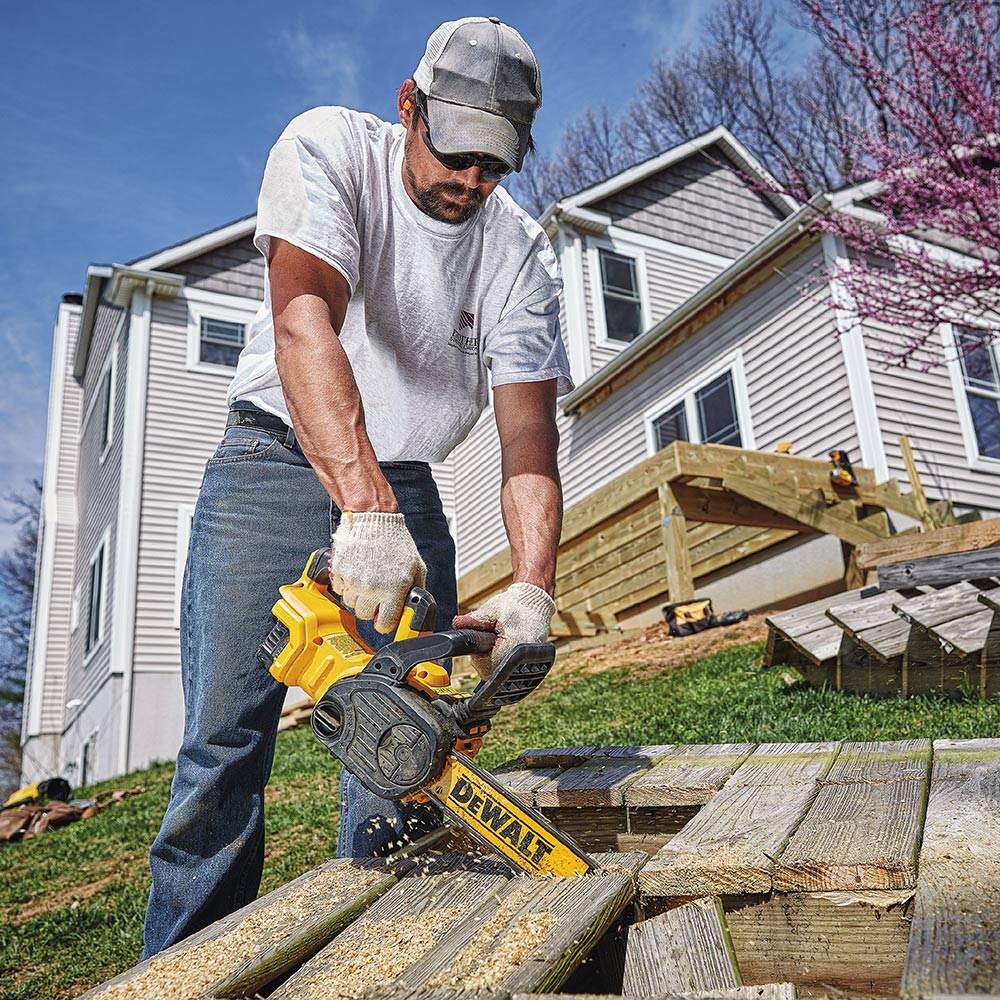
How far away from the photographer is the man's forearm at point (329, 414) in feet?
6.57

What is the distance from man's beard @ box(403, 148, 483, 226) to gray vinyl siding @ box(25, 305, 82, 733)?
17333mm

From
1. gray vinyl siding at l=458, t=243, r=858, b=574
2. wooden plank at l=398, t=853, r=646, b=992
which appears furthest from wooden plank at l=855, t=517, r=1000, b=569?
wooden plank at l=398, t=853, r=646, b=992

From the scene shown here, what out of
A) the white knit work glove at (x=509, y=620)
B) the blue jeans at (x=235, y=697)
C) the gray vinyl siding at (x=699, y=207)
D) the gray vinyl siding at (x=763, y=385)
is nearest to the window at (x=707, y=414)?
the gray vinyl siding at (x=763, y=385)

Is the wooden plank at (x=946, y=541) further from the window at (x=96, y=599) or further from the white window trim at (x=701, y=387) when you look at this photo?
the window at (x=96, y=599)

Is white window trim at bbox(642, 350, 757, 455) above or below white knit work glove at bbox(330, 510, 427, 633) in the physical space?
above

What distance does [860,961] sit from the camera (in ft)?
4.91

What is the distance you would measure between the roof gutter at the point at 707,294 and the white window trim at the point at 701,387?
698 millimetres

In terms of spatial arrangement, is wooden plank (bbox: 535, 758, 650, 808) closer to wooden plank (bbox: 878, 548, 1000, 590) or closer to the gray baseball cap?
the gray baseball cap

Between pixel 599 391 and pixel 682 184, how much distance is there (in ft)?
15.1

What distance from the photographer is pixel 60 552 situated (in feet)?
58.4

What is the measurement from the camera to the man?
2033mm

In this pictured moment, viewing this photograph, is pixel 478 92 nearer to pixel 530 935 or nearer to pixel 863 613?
pixel 530 935

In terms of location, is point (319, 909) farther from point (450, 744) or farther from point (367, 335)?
point (367, 335)

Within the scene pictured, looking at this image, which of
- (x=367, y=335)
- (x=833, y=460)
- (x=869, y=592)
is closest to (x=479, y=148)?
(x=367, y=335)
